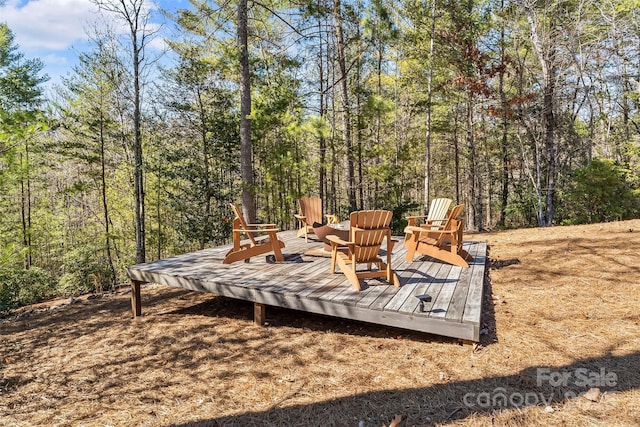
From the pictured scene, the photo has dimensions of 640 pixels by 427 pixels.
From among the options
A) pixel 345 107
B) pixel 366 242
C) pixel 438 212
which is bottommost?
pixel 366 242

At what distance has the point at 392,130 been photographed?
13453mm

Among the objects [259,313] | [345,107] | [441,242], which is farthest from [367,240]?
[345,107]

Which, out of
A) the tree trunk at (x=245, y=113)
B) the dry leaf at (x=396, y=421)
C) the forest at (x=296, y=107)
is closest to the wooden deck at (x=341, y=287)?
the dry leaf at (x=396, y=421)

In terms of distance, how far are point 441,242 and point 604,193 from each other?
7508mm

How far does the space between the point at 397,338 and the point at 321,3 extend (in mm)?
7682

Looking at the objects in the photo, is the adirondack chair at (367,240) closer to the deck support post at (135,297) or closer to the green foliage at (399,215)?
the deck support post at (135,297)

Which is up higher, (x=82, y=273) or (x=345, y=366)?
(x=345, y=366)

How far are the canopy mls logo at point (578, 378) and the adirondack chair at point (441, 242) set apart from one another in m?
2.07

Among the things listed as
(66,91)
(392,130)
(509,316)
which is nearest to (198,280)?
(509,316)

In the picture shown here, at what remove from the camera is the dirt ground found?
6.73 feet

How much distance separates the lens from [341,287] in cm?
355

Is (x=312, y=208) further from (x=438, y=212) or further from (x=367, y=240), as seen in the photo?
(x=367, y=240)

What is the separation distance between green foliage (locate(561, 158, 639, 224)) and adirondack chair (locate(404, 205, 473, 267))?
698cm

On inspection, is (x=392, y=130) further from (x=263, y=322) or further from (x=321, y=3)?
(x=263, y=322)
